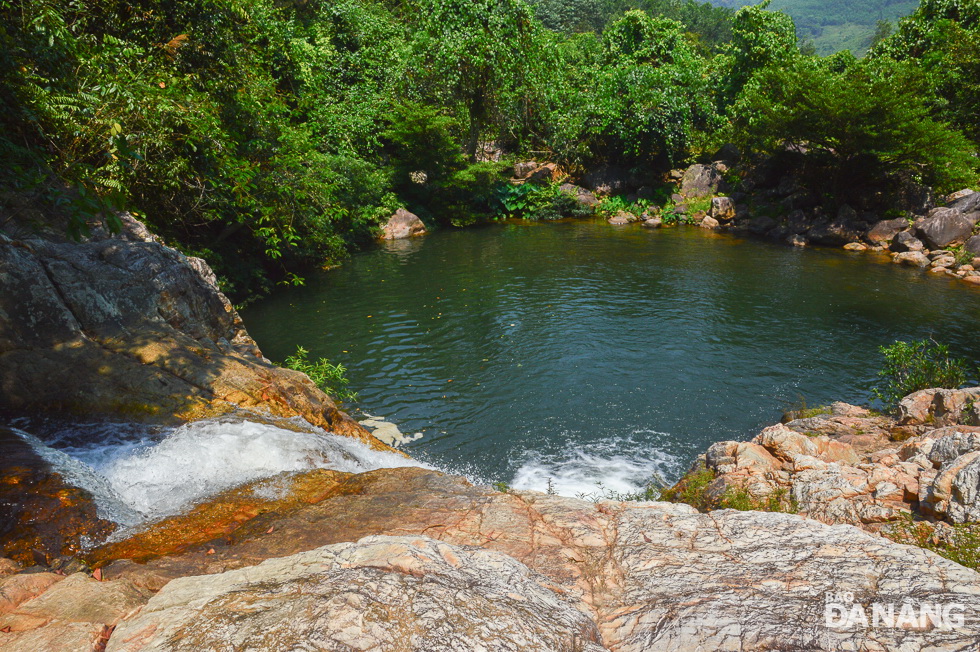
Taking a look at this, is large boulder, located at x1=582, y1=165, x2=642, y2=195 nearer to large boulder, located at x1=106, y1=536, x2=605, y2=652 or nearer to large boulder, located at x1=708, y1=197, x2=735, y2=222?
large boulder, located at x1=708, y1=197, x2=735, y2=222

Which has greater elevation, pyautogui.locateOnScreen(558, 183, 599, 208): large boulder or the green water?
pyautogui.locateOnScreen(558, 183, 599, 208): large boulder

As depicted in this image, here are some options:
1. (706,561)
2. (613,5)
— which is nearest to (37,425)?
(706,561)

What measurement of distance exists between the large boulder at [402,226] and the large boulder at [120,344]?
18.8m

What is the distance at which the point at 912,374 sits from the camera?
1060 centimetres

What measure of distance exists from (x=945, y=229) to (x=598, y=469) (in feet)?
68.6

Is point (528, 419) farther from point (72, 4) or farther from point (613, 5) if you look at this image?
point (613, 5)

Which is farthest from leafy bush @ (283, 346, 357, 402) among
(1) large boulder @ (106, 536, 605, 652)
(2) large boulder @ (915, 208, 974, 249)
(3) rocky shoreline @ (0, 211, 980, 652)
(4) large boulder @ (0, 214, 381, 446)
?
(2) large boulder @ (915, 208, 974, 249)

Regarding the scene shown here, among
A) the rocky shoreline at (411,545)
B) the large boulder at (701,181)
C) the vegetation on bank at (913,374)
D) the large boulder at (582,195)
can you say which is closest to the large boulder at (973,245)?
the vegetation on bank at (913,374)

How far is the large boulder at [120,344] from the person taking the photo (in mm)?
6484

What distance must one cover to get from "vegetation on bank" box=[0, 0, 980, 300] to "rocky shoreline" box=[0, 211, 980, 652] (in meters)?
2.00

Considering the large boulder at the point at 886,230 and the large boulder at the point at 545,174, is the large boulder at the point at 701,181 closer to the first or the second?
the large boulder at the point at 545,174

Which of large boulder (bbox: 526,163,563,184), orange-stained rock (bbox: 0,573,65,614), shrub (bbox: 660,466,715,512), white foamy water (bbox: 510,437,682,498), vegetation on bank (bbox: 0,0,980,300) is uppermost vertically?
vegetation on bank (bbox: 0,0,980,300)

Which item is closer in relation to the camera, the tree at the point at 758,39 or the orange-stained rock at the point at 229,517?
the orange-stained rock at the point at 229,517

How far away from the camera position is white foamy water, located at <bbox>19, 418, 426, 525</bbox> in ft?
17.2
